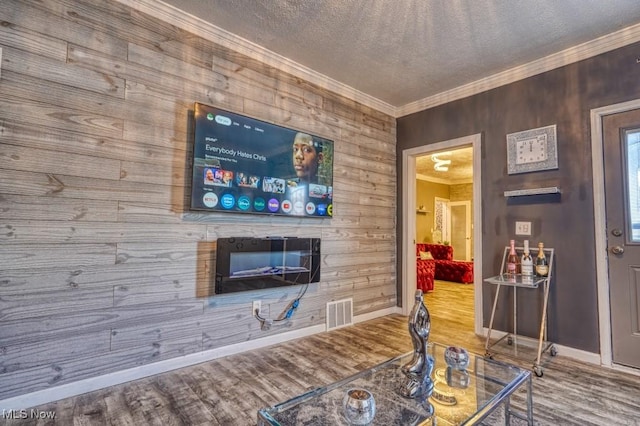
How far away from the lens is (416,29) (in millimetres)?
2521

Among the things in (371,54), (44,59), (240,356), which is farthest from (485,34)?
(240,356)

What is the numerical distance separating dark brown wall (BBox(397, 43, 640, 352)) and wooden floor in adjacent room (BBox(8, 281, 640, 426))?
420mm

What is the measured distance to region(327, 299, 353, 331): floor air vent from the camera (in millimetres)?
3297

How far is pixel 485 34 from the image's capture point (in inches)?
101

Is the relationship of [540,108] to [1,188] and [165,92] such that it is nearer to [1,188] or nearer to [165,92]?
[165,92]

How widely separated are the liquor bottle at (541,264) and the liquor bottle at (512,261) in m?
0.17

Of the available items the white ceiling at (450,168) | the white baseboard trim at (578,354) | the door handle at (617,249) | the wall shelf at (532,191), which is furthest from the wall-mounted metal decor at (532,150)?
the white ceiling at (450,168)

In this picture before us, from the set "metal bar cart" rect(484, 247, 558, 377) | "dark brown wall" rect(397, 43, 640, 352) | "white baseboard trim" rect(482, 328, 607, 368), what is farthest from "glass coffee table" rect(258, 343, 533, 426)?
"dark brown wall" rect(397, 43, 640, 352)

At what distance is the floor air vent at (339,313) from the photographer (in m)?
3.30

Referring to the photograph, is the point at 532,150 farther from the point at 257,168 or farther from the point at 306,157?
the point at 257,168

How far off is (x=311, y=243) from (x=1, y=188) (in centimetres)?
224

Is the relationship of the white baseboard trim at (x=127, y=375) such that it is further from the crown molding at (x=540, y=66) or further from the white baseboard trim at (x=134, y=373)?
the crown molding at (x=540, y=66)

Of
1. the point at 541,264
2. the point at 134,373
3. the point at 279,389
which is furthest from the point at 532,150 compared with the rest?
the point at 134,373

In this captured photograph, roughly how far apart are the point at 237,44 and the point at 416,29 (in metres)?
1.52
